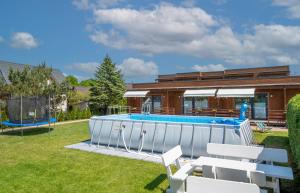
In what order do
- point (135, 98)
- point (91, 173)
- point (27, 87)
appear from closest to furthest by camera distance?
point (91, 173) < point (27, 87) < point (135, 98)

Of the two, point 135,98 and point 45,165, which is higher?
point 135,98

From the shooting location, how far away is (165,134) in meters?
9.85

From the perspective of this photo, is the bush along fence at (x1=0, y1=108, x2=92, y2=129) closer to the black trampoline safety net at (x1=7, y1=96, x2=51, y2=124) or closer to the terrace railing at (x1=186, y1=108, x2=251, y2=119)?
the black trampoline safety net at (x1=7, y1=96, x2=51, y2=124)

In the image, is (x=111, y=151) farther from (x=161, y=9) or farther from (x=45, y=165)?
(x=161, y=9)

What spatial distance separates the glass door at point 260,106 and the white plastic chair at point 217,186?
19593 millimetres

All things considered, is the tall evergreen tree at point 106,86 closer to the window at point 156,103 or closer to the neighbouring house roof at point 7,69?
the window at point 156,103

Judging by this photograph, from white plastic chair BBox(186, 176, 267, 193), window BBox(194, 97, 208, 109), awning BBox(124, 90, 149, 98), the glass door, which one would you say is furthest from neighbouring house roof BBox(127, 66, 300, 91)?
white plastic chair BBox(186, 176, 267, 193)

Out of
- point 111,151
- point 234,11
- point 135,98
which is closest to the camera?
point 111,151

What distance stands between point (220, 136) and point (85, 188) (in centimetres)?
504

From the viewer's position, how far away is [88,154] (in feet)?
32.7

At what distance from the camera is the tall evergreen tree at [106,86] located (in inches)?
1334

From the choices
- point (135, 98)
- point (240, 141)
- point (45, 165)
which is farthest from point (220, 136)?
point (135, 98)

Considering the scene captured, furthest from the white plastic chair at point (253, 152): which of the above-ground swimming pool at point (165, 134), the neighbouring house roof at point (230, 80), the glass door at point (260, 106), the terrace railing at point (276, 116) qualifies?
the glass door at point (260, 106)

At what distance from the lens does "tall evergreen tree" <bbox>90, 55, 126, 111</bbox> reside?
33875 mm
